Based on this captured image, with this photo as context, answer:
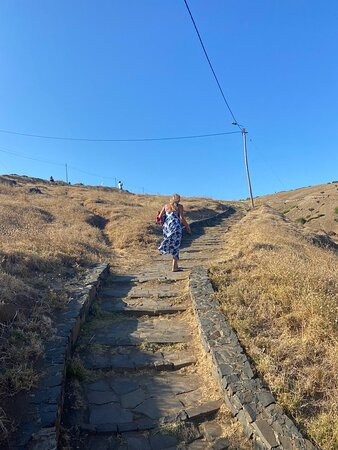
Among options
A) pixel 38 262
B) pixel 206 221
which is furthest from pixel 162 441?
pixel 206 221

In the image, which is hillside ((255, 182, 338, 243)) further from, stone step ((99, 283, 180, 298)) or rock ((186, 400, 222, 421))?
rock ((186, 400, 222, 421))

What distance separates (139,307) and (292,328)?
8.14ft

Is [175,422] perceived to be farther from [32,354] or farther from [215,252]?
[215,252]

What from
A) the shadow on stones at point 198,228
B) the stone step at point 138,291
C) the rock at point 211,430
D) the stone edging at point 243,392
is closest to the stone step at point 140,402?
the rock at point 211,430

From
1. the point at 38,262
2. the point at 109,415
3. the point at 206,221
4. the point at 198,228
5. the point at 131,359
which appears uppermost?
the point at 206,221

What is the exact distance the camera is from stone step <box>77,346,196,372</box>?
4.51m

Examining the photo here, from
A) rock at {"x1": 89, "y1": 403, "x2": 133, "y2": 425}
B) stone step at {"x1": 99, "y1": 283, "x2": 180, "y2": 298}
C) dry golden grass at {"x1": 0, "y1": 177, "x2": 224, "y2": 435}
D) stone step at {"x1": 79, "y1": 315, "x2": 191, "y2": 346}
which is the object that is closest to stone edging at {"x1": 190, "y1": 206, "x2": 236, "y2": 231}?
dry golden grass at {"x1": 0, "y1": 177, "x2": 224, "y2": 435}

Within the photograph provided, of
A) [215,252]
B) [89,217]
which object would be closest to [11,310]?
[215,252]

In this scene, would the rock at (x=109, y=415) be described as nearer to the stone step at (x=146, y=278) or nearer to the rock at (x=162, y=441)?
the rock at (x=162, y=441)

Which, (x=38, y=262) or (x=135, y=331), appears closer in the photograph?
(x=135, y=331)

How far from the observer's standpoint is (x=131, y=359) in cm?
468

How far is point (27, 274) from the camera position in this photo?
20.0 feet

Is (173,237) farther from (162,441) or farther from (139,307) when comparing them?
(162,441)

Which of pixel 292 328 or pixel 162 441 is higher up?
pixel 292 328
